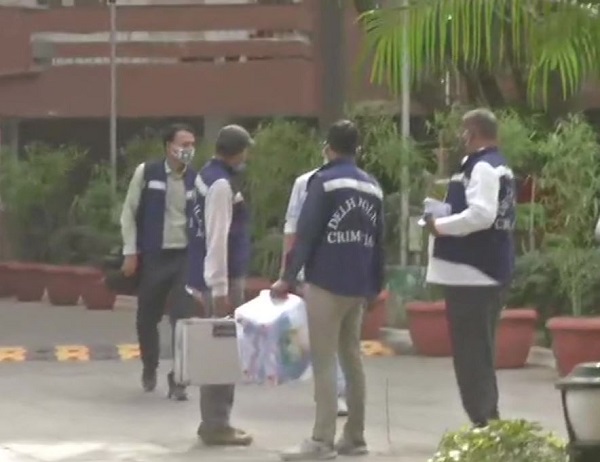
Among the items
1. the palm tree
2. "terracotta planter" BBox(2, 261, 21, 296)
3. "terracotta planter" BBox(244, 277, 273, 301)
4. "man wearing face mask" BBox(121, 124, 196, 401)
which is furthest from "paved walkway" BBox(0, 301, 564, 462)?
"terracotta planter" BBox(2, 261, 21, 296)

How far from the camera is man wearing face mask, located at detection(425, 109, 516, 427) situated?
991 cm

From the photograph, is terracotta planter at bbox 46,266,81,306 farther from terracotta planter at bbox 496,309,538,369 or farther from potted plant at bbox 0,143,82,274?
terracotta planter at bbox 496,309,538,369

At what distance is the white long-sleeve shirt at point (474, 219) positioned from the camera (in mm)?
9844

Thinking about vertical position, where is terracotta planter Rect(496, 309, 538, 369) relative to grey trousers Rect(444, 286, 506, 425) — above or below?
below

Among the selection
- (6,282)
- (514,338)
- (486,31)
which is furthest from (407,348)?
(486,31)

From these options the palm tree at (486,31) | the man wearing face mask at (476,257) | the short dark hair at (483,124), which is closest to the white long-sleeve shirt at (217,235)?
the man wearing face mask at (476,257)

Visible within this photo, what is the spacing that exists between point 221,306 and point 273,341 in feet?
2.31

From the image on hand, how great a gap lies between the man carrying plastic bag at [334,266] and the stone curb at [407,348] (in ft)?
16.3

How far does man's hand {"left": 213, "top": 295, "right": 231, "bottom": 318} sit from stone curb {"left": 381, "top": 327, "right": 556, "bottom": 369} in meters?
4.73

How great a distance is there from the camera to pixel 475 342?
32.8 feet

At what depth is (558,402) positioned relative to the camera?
41.6ft

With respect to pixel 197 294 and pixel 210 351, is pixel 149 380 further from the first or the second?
pixel 210 351

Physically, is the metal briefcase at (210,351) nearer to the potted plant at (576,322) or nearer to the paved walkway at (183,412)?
the paved walkway at (183,412)

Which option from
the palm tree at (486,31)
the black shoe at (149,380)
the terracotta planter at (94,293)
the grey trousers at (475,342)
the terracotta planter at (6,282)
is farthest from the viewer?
the terracotta planter at (6,282)
